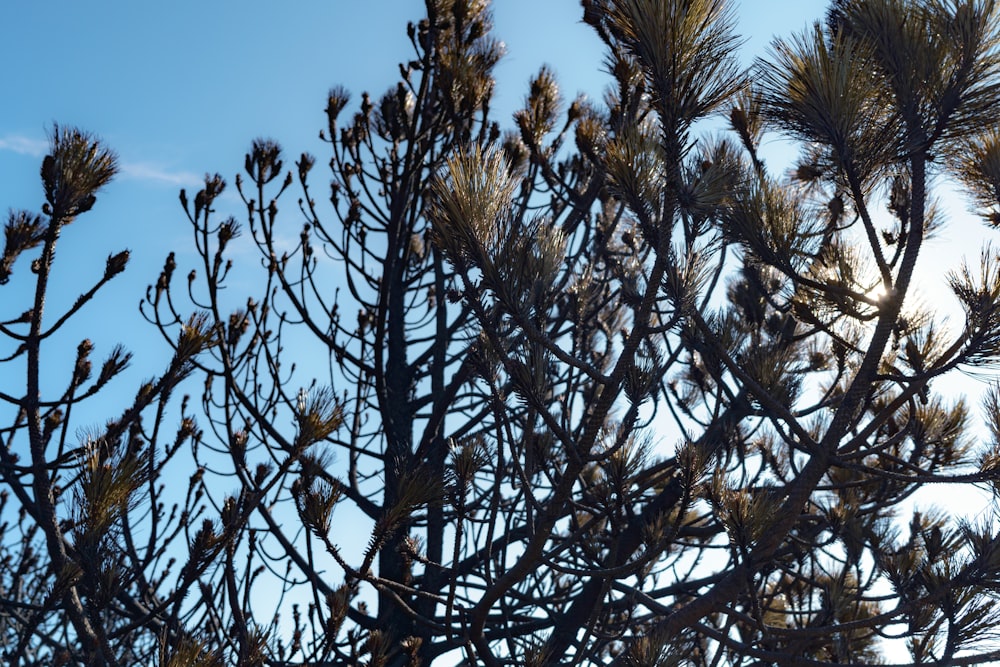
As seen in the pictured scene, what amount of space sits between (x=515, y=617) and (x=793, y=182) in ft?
7.47

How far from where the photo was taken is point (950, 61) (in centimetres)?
273

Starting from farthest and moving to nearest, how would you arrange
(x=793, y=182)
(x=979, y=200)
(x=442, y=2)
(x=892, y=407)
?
(x=442, y=2)
(x=793, y=182)
(x=979, y=200)
(x=892, y=407)

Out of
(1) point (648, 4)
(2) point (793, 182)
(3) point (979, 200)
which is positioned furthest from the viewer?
(2) point (793, 182)

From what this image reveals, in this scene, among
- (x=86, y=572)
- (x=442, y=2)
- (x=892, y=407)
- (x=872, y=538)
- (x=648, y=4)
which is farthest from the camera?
(x=442, y=2)

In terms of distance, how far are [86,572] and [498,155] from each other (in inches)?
68.8

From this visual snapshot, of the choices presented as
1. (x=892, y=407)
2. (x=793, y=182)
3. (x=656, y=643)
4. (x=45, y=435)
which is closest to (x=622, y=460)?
(x=656, y=643)

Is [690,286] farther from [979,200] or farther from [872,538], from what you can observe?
[872,538]

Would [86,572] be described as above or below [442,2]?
below

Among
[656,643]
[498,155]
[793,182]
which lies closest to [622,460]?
[656,643]

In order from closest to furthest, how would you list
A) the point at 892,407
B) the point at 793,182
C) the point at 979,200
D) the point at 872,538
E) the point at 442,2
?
the point at 892,407, the point at 979,200, the point at 793,182, the point at 872,538, the point at 442,2

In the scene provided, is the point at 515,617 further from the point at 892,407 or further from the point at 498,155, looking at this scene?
the point at 498,155

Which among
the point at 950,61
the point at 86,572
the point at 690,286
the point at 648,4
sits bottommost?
the point at 86,572

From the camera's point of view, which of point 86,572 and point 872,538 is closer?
point 86,572

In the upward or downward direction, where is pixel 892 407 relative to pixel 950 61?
downward
